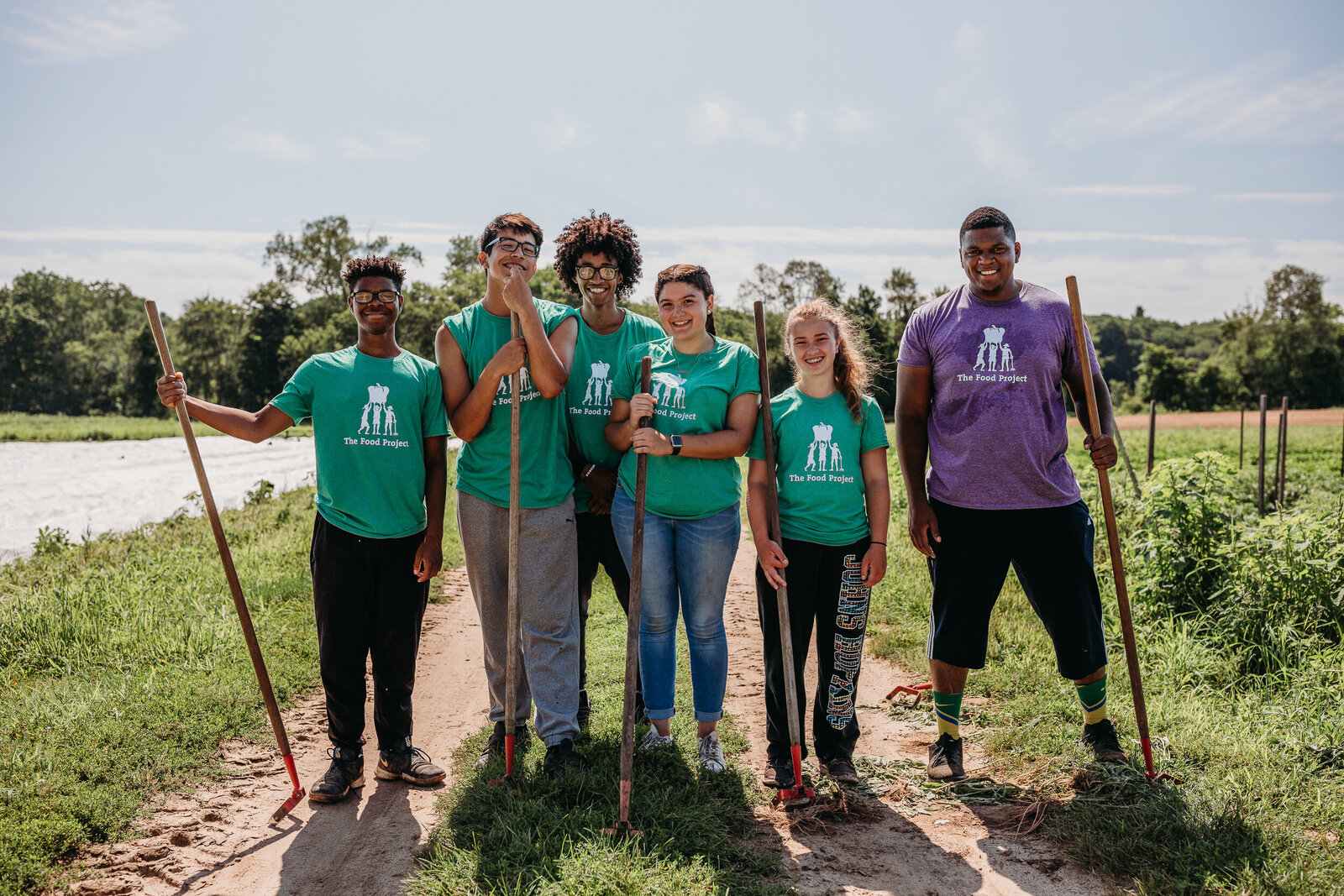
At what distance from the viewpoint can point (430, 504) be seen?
4.04m

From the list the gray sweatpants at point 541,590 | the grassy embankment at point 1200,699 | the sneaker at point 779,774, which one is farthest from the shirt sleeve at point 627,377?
the grassy embankment at point 1200,699

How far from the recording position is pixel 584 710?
15.0 ft

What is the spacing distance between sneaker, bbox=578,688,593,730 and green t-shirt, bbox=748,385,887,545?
1.58m

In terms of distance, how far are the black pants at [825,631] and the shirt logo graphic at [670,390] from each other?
823 mm

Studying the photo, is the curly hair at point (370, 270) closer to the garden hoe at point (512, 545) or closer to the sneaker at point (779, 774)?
the garden hoe at point (512, 545)

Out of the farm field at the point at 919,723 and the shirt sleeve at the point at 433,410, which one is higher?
the shirt sleeve at the point at 433,410

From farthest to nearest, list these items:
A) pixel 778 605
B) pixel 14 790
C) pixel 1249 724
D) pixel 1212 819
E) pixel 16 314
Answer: pixel 16 314 < pixel 1249 724 < pixel 778 605 < pixel 14 790 < pixel 1212 819

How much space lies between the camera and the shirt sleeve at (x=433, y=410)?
4031mm

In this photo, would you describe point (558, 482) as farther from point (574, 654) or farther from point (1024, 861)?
point (1024, 861)

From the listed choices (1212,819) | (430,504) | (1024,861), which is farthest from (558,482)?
(1212,819)

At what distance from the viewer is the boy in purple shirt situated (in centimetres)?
378

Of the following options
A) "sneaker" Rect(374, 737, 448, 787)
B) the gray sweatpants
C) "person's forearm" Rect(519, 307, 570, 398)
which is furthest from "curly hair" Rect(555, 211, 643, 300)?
"sneaker" Rect(374, 737, 448, 787)

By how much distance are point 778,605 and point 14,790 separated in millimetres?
3350

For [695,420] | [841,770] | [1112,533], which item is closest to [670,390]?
[695,420]
